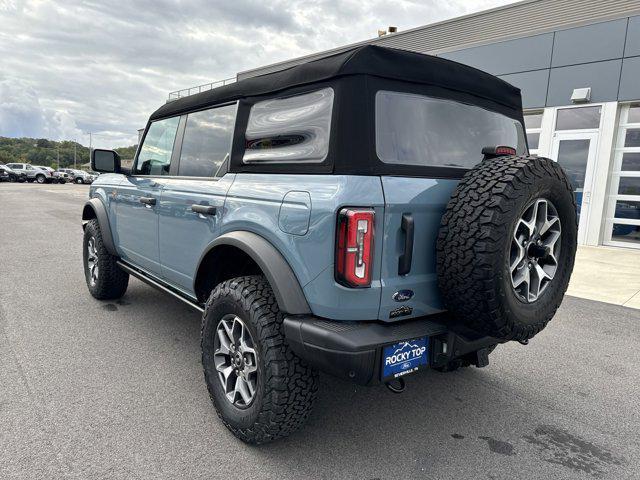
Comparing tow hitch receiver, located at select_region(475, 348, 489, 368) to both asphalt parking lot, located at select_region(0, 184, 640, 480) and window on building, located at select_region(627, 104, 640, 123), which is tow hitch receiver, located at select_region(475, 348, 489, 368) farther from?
window on building, located at select_region(627, 104, 640, 123)

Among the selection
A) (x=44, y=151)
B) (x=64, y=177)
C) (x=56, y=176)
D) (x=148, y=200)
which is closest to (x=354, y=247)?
(x=148, y=200)

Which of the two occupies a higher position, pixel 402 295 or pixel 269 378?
pixel 402 295

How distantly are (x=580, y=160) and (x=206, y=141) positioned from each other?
35.3 feet

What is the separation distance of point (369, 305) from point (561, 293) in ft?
3.70

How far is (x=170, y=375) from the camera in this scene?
125 inches

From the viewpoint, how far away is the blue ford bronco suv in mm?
2051

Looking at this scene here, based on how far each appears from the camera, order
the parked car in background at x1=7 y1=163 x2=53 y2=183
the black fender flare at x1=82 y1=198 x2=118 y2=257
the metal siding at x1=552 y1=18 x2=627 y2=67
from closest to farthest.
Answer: the black fender flare at x1=82 y1=198 x2=118 y2=257
the metal siding at x1=552 y1=18 x2=627 y2=67
the parked car in background at x1=7 y1=163 x2=53 y2=183

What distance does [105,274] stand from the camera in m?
4.63

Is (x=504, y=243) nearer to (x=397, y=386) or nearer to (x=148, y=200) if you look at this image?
(x=397, y=386)

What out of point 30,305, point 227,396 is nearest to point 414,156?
point 227,396

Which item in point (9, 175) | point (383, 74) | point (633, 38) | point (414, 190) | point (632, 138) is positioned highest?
point (633, 38)

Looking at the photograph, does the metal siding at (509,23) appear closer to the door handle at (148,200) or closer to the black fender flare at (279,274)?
the door handle at (148,200)

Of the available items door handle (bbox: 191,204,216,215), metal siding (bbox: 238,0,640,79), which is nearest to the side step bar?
door handle (bbox: 191,204,216,215)

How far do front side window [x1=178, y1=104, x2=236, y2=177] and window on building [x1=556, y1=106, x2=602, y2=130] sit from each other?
1065 centimetres
